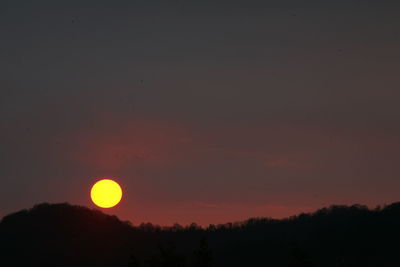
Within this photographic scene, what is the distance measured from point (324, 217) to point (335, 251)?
30103 millimetres

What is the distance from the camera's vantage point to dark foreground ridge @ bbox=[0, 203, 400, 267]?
126562 millimetres

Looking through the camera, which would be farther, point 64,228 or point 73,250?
point 64,228

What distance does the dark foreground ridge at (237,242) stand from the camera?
127 m

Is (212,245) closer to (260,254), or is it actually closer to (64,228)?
(260,254)

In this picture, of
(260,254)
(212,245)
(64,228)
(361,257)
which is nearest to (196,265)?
(361,257)

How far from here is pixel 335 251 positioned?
129625mm

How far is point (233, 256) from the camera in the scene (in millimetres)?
139625

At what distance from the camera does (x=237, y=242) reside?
14962cm

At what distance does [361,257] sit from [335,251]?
23.3 feet

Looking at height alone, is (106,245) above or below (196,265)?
above

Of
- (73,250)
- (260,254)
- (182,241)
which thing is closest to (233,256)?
(260,254)

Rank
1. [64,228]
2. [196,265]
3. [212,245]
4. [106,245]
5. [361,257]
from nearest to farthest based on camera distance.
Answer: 1. [196,265]
2. [361,257]
3. [212,245]
4. [106,245]
5. [64,228]

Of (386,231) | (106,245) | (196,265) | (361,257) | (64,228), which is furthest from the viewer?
(64,228)

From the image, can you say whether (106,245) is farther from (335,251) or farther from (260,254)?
(335,251)
